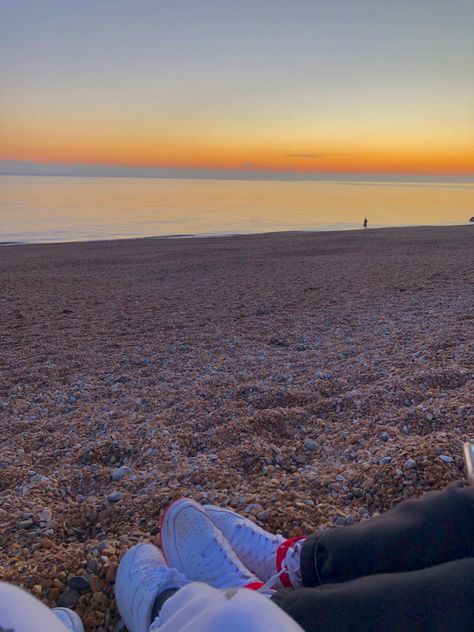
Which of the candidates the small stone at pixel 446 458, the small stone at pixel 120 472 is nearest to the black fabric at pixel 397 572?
the small stone at pixel 446 458

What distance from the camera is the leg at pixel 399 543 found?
63.0 inches

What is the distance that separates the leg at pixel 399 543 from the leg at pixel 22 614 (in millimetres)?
776

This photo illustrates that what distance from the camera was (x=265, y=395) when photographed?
386cm

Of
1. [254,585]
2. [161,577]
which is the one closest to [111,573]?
[161,577]

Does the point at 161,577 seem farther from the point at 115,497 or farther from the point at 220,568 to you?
the point at 115,497

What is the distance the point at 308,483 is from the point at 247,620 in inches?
54.4

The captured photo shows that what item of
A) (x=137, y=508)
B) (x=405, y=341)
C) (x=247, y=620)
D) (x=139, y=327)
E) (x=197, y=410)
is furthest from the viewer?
(x=139, y=327)

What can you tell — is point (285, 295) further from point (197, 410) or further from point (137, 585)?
point (137, 585)

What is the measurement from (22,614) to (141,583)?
1.87 feet

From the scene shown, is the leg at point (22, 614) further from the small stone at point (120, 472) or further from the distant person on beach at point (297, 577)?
the small stone at point (120, 472)

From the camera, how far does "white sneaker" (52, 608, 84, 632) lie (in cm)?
167

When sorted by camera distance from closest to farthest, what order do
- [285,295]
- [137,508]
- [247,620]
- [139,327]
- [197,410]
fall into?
[247,620]
[137,508]
[197,410]
[139,327]
[285,295]

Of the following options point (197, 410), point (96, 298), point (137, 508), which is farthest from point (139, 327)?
point (137, 508)

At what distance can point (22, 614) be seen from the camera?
127cm
